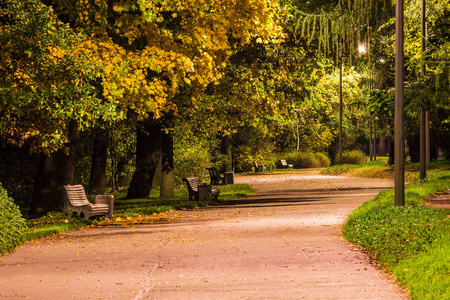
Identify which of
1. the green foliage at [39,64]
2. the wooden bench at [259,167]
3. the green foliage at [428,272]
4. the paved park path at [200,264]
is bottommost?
the paved park path at [200,264]

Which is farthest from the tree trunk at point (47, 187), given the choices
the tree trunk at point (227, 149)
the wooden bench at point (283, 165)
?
the wooden bench at point (283, 165)

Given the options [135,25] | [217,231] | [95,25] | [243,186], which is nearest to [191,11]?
[135,25]

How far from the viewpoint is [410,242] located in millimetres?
10336

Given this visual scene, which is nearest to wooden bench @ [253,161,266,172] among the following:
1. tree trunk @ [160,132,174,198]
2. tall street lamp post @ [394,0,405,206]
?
tree trunk @ [160,132,174,198]

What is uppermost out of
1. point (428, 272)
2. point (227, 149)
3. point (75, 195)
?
point (227, 149)

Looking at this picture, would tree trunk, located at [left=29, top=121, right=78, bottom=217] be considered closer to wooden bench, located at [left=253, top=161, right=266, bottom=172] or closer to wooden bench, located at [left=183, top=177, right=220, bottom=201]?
wooden bench, located at [left=183, top=177, right=220, bottom=201]

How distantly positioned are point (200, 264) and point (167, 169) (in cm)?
1872

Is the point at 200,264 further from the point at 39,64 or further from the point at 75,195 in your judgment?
the point at 75,195

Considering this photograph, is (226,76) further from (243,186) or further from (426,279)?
(426,279)

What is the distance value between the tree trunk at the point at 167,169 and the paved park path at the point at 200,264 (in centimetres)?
1185

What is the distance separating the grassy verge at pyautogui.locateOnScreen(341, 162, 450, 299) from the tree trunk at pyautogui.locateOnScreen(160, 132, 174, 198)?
13.7 metres

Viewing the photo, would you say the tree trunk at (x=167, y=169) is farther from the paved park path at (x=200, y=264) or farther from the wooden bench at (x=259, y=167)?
the wooden bench at (x=259, y=167)

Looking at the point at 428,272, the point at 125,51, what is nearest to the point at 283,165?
the point at 125,51

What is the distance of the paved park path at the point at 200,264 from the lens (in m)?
8.31
